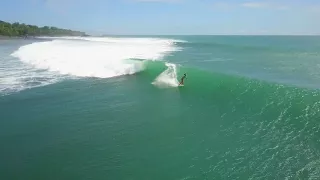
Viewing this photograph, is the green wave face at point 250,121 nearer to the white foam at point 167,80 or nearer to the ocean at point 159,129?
the ocean at point 159,129

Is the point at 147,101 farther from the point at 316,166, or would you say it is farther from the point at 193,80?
the point at 316,166

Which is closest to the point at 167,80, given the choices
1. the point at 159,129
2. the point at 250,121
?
the point at 159,129

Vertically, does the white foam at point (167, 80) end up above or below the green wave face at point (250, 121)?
above

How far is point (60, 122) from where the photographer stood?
1628 centimetres

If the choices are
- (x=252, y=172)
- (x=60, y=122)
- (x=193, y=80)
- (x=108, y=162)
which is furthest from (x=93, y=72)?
(x=252, y=172)

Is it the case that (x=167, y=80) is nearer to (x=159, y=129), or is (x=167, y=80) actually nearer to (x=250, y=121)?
(x=159, y=129)

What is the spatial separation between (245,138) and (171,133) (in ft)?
10.8

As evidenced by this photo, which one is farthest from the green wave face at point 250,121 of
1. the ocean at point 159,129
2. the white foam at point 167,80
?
the white foam at point 167,80

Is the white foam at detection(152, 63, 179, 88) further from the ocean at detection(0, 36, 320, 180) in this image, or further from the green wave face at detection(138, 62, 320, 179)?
the green wave face at detection(138, 62, 320, 179)

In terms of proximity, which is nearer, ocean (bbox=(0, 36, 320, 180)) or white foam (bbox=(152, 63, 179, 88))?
ocean (bbox=(0, 36, 320, 180))

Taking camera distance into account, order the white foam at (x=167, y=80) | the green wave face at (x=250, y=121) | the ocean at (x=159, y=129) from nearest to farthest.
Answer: the ocean at (x=159, y=129)
the green wave face at (x=250, y=121)
the white foam at (x=167, y=80)

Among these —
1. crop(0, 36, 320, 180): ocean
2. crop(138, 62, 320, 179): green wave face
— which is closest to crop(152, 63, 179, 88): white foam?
crop(0, 36, 320, 180): ocean

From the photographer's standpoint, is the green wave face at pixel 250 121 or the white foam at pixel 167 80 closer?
the green wave face at pixel 250 121

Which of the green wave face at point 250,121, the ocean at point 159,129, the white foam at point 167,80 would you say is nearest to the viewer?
the ocean at point 159,129
